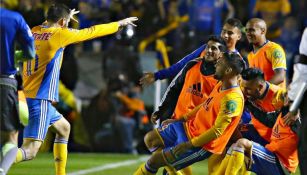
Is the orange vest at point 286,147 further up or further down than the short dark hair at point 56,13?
further down

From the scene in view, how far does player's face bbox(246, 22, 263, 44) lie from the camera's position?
37.2 ft

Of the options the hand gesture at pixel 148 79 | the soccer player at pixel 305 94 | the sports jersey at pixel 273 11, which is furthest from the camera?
the sports jersey at pixel 273 11

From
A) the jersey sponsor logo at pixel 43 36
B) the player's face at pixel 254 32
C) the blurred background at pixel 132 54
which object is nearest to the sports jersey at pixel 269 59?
the player's face at pixel 254 32

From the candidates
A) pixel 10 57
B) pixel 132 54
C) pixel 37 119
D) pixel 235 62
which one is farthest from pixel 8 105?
pixel 132 54

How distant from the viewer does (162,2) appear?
20.1 meters

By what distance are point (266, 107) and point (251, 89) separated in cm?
40

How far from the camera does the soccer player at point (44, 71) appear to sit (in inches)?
408

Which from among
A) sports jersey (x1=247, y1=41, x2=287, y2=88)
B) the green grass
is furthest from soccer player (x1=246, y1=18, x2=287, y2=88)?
the green grass

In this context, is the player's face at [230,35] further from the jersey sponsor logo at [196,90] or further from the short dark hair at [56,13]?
the short dark hair at [56,13]

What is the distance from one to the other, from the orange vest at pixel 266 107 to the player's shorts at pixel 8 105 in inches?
115

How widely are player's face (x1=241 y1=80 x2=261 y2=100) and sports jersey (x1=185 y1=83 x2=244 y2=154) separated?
363mm

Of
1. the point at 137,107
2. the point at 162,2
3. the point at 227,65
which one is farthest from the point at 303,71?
the point at 162,2

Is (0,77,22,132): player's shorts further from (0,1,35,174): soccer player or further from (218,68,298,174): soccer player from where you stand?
(218,68,298,174): soccer player

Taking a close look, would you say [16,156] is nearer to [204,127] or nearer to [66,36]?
[66,36]
